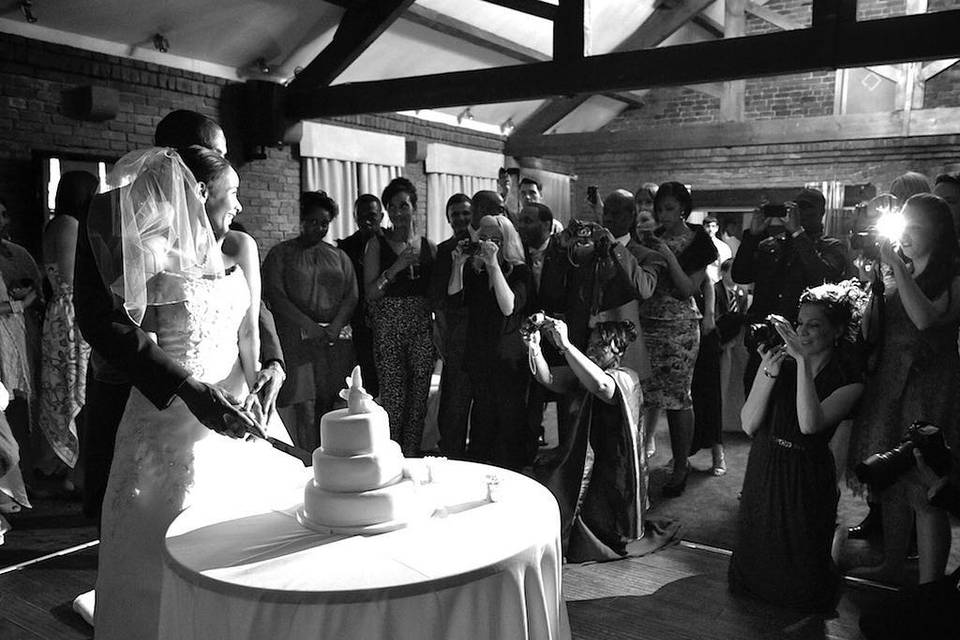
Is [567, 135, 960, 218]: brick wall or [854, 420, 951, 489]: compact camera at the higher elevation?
[567, 135, 960, 218]: brick wall

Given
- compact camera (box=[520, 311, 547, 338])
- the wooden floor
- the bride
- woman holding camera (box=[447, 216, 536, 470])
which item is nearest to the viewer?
the bride

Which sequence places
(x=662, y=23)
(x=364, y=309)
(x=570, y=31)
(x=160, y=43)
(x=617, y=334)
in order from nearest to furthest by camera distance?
1. (x=617, y=334)
2. (x=364, y=309)
3. (x=570, y=31)
4. (x=160, y=43)
5. (x=662, y=23)

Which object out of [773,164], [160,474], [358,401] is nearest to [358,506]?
[358,401]

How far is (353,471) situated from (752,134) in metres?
7.94

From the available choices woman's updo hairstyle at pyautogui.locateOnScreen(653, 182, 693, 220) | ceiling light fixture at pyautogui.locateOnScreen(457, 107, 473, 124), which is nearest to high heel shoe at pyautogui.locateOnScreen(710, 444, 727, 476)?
woman's updo hairstyle at pyautogui.locateOnScreen(653, 182, 693, 220)

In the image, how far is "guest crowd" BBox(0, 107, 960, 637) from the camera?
2.56 m

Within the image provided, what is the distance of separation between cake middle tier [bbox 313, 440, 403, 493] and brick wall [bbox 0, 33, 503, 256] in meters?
3.99

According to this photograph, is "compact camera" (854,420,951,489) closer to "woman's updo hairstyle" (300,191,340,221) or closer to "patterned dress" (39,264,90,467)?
"woman's updo hairstyle" (300,191,340,221)

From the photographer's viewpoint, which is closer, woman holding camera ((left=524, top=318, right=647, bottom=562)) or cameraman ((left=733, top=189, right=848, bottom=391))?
woman holding camera ((left=524, top=318, right=647, bottom=562))

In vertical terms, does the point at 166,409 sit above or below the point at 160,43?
below

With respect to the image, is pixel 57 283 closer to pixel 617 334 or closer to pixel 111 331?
pixel 111 331

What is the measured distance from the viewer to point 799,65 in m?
3.96

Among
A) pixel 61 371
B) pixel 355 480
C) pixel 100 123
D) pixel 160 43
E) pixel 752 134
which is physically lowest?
pixel 61 371

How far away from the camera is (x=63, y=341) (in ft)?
12.1
